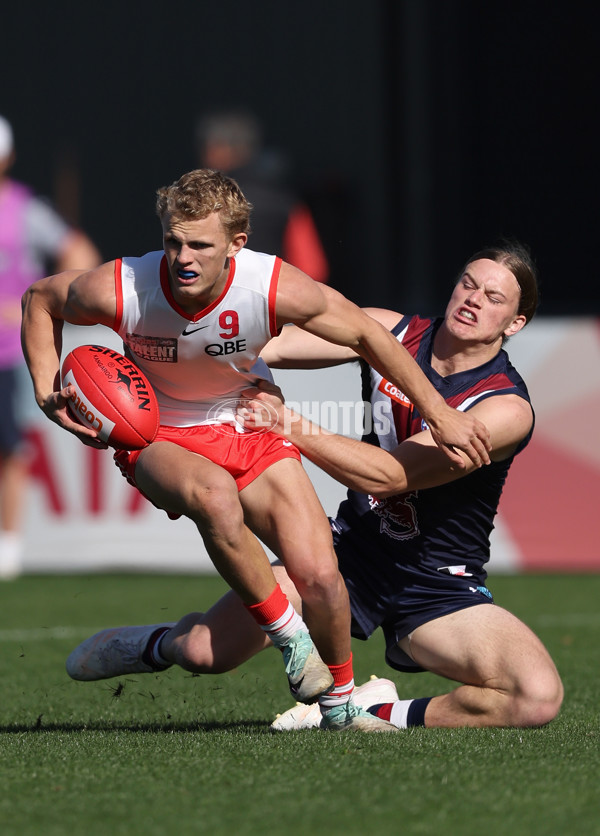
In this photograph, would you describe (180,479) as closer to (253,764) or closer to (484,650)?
(253,764)

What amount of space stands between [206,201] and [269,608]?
1306 millimetres

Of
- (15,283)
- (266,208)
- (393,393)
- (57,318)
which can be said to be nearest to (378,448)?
(393,393)

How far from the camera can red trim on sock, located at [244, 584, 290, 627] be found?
4344 mm

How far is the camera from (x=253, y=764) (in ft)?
12.7

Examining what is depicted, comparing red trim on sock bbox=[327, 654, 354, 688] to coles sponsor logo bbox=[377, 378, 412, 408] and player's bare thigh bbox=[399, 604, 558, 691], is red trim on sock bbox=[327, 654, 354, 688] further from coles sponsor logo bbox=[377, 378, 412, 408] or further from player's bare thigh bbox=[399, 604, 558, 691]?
coles sponsor logo bbox=[377, 378, 412, 408]

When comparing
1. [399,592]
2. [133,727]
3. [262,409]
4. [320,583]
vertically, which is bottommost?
[133,727]

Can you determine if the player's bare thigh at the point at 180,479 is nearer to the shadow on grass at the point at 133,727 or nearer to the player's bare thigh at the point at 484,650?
the shadow on grass at the point at 133,727

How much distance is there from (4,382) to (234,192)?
4808 mm

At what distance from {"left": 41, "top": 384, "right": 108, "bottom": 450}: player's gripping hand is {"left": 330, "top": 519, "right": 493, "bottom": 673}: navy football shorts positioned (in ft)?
3.49

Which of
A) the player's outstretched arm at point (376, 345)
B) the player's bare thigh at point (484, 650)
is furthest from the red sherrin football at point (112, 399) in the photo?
the player's bare thigh at point (484, 650)

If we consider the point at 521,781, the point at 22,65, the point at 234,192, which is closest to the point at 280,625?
the point at 521,781

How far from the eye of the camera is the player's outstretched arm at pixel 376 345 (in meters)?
4.39

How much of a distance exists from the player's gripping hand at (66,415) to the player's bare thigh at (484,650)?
132 centimetres

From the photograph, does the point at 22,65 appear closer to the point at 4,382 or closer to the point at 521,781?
the point at 4,382
